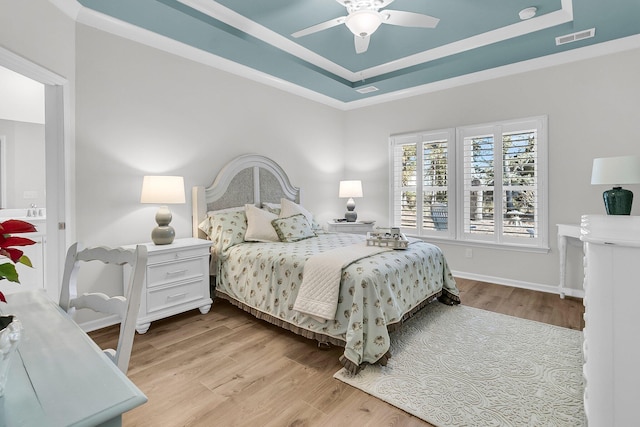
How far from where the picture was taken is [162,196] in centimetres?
295

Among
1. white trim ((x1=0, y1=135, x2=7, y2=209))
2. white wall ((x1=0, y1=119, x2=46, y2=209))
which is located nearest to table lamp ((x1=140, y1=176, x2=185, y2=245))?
white wall ((x1=0, y1=119, x2=46, y2=209))

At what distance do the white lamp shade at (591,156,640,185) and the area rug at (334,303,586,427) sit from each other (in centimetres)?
137

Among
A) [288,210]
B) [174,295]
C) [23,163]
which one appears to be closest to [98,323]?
[174,295]

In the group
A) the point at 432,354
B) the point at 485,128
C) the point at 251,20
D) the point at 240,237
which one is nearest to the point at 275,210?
the point at 240,237

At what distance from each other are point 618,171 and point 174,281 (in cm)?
405

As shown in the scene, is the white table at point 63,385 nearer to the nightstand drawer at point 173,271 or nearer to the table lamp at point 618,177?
the nightstand drawer at point 173,271

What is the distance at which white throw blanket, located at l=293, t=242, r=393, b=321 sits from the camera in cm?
232

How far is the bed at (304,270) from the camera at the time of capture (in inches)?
88.0

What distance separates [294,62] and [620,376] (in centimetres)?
377

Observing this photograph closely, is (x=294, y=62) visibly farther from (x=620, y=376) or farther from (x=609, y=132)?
(x=620, y=376)

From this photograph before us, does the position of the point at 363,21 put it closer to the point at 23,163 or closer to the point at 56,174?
the point at 56,174

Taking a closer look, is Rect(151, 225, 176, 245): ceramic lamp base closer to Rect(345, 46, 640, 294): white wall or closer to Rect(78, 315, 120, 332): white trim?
Rect(78, 315, 120, 332): white trim

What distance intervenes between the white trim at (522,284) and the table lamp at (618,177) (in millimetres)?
1090

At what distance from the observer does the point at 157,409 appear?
5.98 feet
